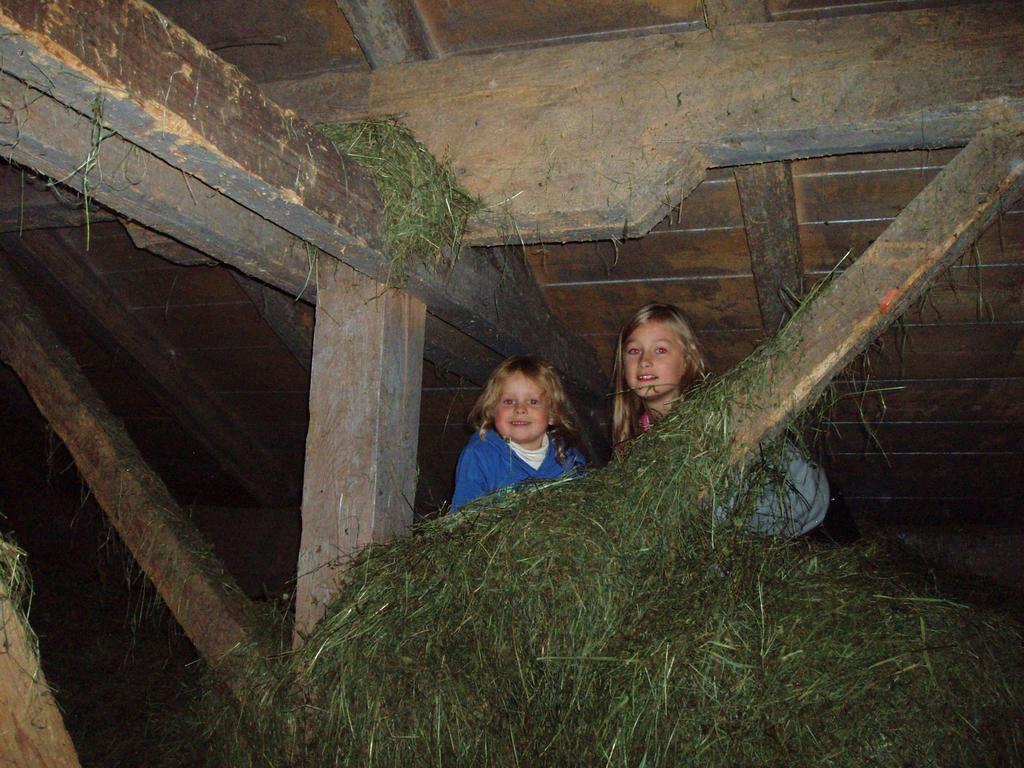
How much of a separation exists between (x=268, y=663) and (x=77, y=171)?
1334 mm

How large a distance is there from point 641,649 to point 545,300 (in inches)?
86.9

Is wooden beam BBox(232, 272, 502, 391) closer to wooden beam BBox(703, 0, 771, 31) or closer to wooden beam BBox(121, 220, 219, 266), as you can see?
wooden beam BBox(121, 220, 219, 266)

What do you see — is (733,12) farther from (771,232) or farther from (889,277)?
(771,232)

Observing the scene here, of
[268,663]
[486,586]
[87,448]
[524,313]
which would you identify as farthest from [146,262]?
[486,586]

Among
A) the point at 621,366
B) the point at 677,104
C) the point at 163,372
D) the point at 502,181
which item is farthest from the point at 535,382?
the point at 163,372

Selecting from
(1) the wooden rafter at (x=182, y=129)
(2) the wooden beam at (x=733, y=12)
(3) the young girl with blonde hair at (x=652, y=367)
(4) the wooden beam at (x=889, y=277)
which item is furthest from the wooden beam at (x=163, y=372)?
(4) the wooden beam at (x=889, y=277)

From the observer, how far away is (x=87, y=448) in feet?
11.1

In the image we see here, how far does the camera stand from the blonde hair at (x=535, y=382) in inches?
130

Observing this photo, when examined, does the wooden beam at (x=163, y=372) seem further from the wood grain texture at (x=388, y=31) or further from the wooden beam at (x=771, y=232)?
the wooden beam at (x=771, y=232)

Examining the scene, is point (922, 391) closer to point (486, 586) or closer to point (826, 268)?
point (826, 268)

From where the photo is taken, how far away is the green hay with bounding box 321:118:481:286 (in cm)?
220

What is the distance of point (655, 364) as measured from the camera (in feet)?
9.83

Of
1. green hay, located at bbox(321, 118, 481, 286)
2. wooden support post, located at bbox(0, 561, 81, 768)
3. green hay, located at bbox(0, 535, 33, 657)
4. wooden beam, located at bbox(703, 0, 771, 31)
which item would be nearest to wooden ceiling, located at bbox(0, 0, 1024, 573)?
wooden beam, located at bbox(703, 0, 771, 31)

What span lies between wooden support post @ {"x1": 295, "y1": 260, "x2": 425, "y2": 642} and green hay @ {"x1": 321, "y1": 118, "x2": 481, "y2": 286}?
154mm
